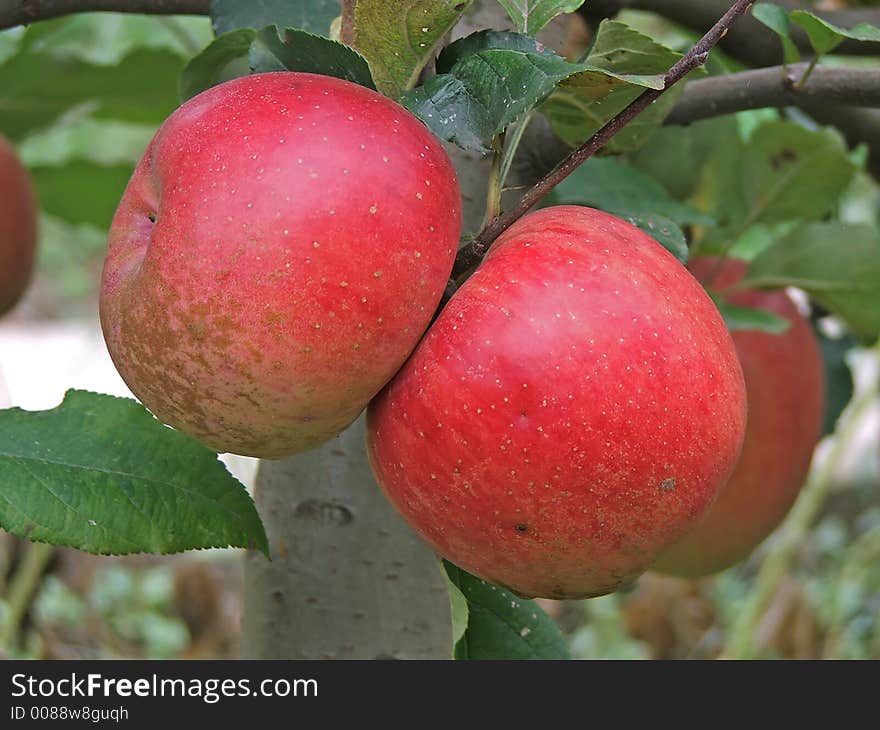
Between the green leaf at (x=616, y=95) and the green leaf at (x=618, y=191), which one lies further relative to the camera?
the green leaf at (x=618, y=191)

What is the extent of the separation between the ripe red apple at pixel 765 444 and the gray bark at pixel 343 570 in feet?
0.59

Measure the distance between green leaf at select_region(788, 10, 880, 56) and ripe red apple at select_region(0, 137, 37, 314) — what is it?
578mm

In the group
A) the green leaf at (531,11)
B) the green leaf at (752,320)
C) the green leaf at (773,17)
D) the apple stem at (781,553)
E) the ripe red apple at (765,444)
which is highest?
Answer: the green leaf at (531,11)

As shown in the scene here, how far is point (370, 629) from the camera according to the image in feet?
2.21

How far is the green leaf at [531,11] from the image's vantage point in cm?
45

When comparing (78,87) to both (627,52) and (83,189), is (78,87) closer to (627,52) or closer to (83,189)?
(83,189)

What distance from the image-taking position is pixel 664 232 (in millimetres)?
521

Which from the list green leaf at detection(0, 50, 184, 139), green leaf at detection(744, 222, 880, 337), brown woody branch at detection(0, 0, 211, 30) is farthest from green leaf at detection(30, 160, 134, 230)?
green leaf at detection(744, 222, 880, 337)

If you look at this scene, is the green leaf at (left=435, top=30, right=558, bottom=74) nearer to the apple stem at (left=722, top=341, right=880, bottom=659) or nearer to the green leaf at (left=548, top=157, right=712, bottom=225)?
the green leaf at (left=548, top=157, right=712, bottom=225)

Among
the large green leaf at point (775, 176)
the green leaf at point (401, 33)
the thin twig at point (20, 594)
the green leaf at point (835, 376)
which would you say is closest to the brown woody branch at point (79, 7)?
the green leaf at point (401, 33)

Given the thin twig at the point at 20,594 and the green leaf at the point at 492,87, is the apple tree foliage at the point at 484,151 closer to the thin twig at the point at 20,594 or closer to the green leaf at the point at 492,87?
the green leaf at the point at 492,87

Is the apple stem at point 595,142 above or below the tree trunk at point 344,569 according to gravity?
above

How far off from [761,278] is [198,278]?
0.50 meters

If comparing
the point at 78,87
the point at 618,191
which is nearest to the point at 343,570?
the point at 618,191
